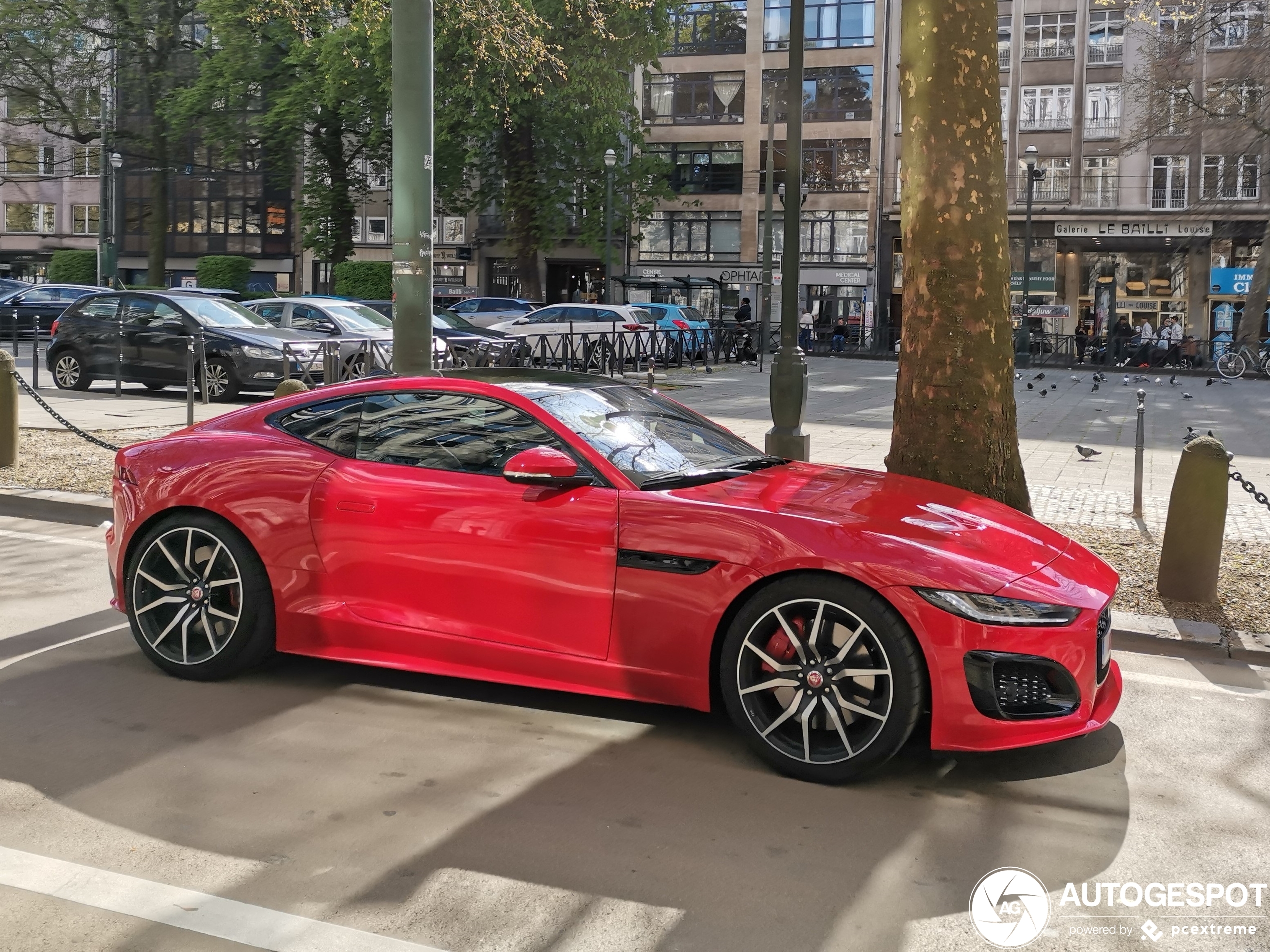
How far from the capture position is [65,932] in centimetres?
337

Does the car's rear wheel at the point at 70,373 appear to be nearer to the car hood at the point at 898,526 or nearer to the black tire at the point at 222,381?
the black tire at the point at 222,381

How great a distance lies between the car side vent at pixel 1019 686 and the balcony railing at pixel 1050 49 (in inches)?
2060

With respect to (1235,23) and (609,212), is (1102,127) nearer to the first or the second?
(1235,23)

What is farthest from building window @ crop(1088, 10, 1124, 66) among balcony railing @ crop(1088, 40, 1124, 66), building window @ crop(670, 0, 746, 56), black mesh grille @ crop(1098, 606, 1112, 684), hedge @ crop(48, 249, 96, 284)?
black mesh grille @ crop(1098, 606, 1112, 684)

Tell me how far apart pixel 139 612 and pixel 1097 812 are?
154 inches

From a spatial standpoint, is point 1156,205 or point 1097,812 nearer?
point 1097,812

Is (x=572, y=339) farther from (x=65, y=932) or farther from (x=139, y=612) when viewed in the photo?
(x=65, y=932)

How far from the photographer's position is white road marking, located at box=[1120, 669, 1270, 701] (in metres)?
5.90

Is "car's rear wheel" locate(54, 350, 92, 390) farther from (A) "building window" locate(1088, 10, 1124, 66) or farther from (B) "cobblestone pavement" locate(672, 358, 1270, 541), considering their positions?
(A) "building window" locate(1088, 10, 1124, 66)

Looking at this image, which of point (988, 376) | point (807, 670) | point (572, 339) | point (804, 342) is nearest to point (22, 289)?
point (572, 339)

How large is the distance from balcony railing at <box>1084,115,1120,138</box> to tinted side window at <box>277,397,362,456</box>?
2003 inches

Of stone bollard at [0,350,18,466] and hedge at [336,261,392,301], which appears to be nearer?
stone bollard at [0,350,18,466]

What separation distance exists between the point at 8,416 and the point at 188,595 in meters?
6.40

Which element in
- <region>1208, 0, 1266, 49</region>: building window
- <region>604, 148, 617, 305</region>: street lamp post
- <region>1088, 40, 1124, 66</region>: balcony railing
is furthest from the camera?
<region>1088, 40, 1124, 66</region>: balcony railing
